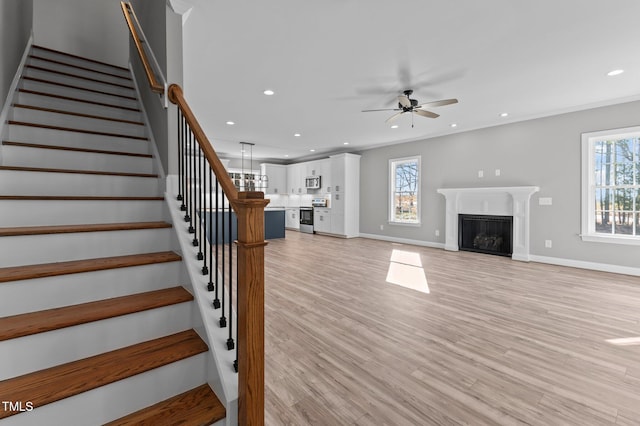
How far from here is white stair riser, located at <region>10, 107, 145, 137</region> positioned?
2.38m

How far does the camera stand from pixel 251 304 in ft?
4.02

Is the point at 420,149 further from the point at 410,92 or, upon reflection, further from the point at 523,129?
the point at 410,92

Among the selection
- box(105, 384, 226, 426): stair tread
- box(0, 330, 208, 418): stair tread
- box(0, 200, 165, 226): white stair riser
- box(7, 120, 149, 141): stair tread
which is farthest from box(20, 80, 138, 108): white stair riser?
box(105, 384, 226, 426): stair tread

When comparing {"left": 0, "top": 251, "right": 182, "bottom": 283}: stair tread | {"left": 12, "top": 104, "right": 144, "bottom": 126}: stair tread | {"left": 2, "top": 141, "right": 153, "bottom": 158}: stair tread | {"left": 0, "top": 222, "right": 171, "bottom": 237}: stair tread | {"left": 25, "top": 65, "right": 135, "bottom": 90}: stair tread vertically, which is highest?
{"left": 25, "top": 65, "right": 135, "bottom": 90}: stair tread

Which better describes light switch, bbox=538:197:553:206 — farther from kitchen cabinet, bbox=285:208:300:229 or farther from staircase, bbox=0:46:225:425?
kitchen cabinet, bbox=285:208:300:229

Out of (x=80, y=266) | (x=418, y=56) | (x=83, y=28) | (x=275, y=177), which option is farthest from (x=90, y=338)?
(x=275, y=177)

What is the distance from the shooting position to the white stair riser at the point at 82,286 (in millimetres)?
1330

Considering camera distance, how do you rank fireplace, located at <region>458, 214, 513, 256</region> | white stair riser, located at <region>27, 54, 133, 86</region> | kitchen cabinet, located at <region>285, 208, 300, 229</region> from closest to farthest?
white stair riser, located at <region>27, 54, 133, 86</region>, fireplace, located at <region>458, 214, 513, 256</region>, kitchen cabinet, located at <region>285, 208, 300, 229</region>

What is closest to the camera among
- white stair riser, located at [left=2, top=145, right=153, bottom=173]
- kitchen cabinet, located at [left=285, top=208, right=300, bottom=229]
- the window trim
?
white stair riser, located at [left=2, top=145, right=153, bottom=173]

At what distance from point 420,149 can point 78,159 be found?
6.70 metres

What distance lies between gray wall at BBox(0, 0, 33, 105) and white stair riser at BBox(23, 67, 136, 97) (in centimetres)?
16

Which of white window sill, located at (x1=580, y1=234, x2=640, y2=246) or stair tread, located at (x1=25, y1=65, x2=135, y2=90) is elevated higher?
stair tread, located at (x1=25, y1=65, x2=135, y2=90)

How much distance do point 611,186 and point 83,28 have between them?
28.6ft

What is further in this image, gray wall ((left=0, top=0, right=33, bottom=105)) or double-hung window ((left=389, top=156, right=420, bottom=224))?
double-hung window ((left=389, top=156, right=420, bottom=224))
